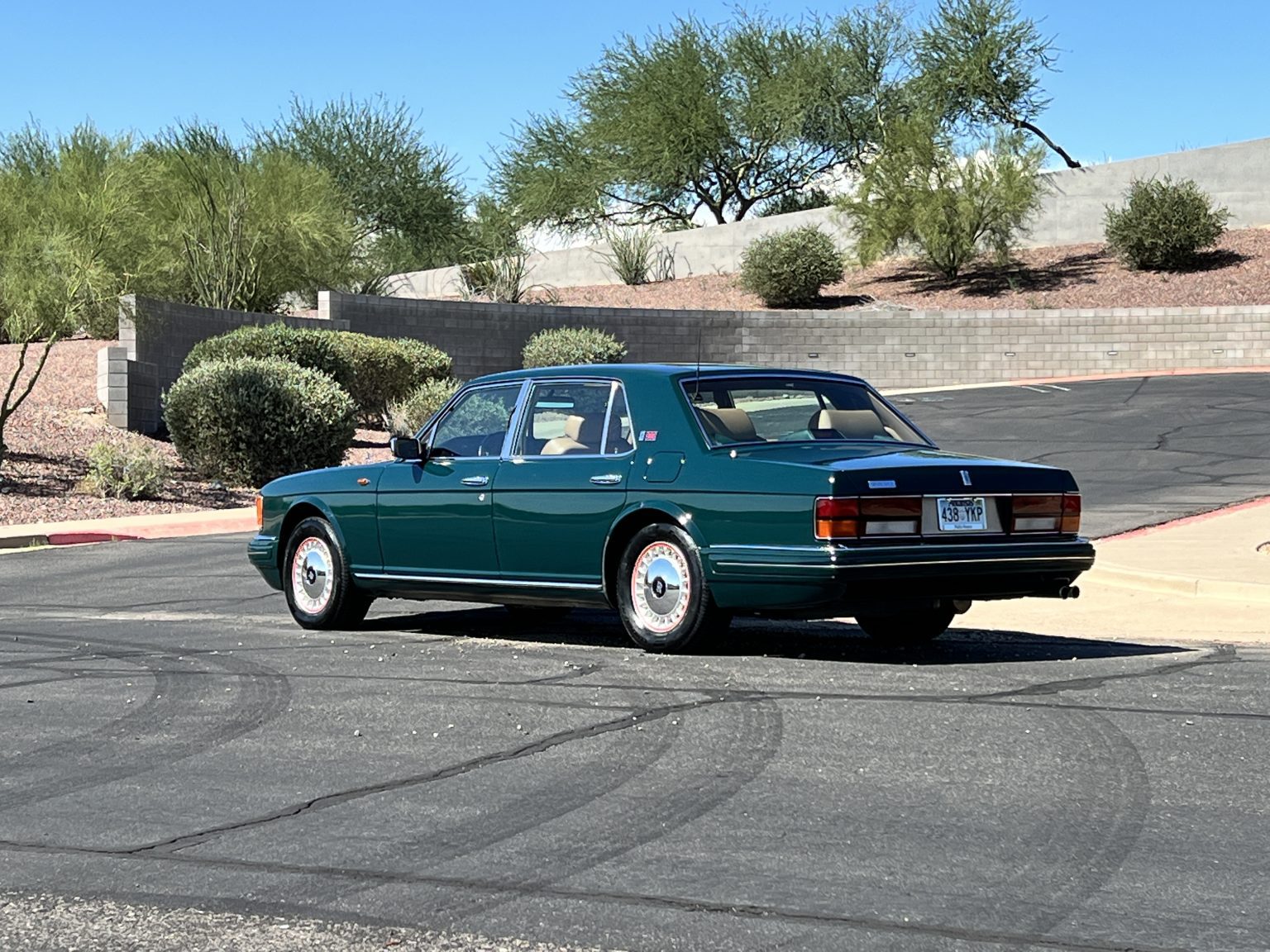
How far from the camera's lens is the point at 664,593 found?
9812 mm

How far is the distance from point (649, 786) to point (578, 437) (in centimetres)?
421

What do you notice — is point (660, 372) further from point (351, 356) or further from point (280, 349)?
point (351, 356)

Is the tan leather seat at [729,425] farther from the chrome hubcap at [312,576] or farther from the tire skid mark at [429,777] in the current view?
the chrome hubcap at [312,576]

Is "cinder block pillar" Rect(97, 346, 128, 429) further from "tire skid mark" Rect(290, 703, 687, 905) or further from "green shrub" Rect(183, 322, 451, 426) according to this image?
"tire skid mark" Rect(290, 703, 687, 905)

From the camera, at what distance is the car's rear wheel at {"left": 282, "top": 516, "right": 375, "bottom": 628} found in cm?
1159

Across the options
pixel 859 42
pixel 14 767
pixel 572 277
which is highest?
pixel 859 42

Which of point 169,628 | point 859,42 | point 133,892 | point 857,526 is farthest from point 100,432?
point 859,42

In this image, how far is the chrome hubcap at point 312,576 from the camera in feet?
38.4

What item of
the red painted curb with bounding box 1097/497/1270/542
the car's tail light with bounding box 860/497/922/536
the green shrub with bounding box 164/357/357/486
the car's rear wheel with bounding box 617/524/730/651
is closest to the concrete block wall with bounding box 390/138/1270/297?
the green shrub with bounding box 164/357/357/486

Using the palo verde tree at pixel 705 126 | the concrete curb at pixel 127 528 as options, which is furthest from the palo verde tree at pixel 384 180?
the concrete curb at pixel 127 528

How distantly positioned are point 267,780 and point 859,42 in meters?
56.4

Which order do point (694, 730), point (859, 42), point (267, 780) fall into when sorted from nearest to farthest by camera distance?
1. point (267, 780)
2. point (694, 730)
3. point (859, 42)

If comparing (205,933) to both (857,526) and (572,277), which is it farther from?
(572,277)

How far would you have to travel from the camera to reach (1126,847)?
5590 mm
